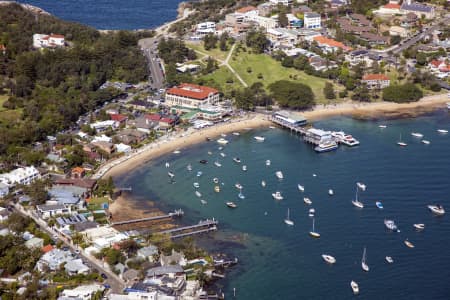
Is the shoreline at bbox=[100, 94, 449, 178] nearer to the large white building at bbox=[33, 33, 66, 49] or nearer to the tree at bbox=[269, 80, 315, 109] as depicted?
the tree at bbox=[269, 80, 315, 109]

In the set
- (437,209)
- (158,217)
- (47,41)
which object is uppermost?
(47,41)

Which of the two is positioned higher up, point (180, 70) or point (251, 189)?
point (180, 70)

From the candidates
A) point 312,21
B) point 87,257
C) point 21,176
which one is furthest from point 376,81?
point 87,257

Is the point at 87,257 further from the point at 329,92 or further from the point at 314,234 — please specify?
the point at 329,92

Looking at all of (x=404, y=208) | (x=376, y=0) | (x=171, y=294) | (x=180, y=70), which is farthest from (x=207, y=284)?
(x=376, y=0)

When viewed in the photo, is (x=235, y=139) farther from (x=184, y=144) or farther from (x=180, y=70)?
(x=180, y=70)

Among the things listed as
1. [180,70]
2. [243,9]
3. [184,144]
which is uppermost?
[243,9]
